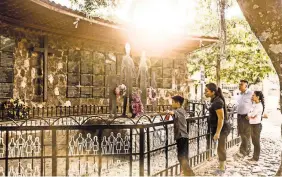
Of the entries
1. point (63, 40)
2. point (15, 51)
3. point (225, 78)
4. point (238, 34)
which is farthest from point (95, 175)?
point (225, 78)

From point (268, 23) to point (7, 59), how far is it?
344 inches

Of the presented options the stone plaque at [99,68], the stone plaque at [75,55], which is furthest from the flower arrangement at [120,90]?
the stone plaque at [99,68]

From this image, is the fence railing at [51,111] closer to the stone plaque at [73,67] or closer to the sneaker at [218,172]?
the stone plaque at [73,67]

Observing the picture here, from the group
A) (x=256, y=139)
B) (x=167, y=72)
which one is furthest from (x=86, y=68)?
(x=256, y=139)

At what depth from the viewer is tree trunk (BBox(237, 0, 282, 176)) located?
16.7 ft

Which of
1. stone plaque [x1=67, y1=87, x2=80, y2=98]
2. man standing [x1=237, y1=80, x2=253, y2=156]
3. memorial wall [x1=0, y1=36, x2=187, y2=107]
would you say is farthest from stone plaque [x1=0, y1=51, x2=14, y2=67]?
man standing [x1=237, y1=80, x2=253, y2=156]

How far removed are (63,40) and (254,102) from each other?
8.25m

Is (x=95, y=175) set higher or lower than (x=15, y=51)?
lower

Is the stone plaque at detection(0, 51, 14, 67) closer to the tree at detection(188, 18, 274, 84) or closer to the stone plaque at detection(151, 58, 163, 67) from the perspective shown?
the stone plaque at detection(151, 58, 163, 67)

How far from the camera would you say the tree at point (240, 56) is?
65.2 feet

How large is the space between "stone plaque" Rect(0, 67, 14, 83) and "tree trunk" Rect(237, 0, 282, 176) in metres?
8.35

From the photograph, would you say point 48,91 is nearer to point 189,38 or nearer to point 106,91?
point 106,91

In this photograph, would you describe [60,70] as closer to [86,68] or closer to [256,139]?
[86,68]

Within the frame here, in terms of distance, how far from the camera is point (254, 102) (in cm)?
756
